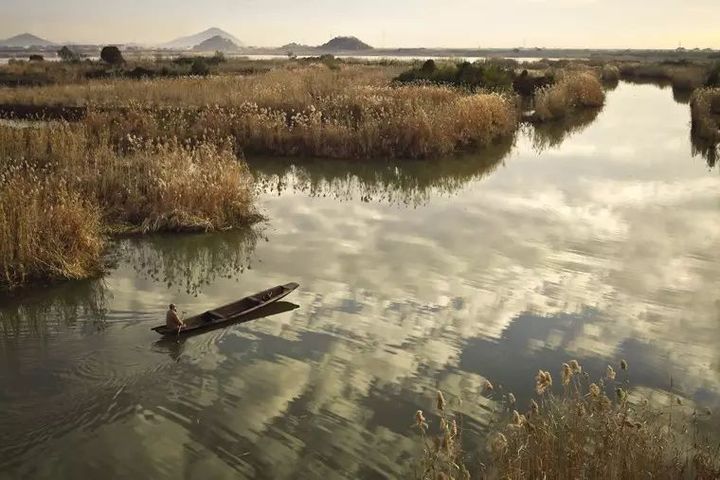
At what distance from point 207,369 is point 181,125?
14.0 meters

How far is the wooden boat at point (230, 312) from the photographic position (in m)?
7.46

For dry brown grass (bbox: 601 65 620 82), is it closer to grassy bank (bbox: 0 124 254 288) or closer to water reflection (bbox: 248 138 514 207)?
water reflection (bbox: 248 138 514 207)

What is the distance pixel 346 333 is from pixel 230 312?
1.58 m

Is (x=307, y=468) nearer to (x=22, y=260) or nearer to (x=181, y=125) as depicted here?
(x=22, y=260)

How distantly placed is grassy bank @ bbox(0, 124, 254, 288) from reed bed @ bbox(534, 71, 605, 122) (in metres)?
20.0

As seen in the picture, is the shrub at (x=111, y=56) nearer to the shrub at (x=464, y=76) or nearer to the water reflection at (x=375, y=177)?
the shrub at (x=464, y=76)

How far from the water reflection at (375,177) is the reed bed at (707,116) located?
9.82 m

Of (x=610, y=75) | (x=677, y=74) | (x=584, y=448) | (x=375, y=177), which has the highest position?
(x=610, y=75)

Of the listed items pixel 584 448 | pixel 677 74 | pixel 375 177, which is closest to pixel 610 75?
pixel 677 74

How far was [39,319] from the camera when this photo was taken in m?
8.20

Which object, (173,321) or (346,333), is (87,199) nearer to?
(173,321)

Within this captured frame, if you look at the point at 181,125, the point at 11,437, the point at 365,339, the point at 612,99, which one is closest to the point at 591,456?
the point at 365,339

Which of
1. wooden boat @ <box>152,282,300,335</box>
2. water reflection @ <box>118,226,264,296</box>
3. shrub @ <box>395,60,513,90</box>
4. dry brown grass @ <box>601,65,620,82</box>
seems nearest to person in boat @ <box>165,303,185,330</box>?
wooden boat @ <box>152,282,300,335</box>

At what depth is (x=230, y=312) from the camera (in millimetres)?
8031
